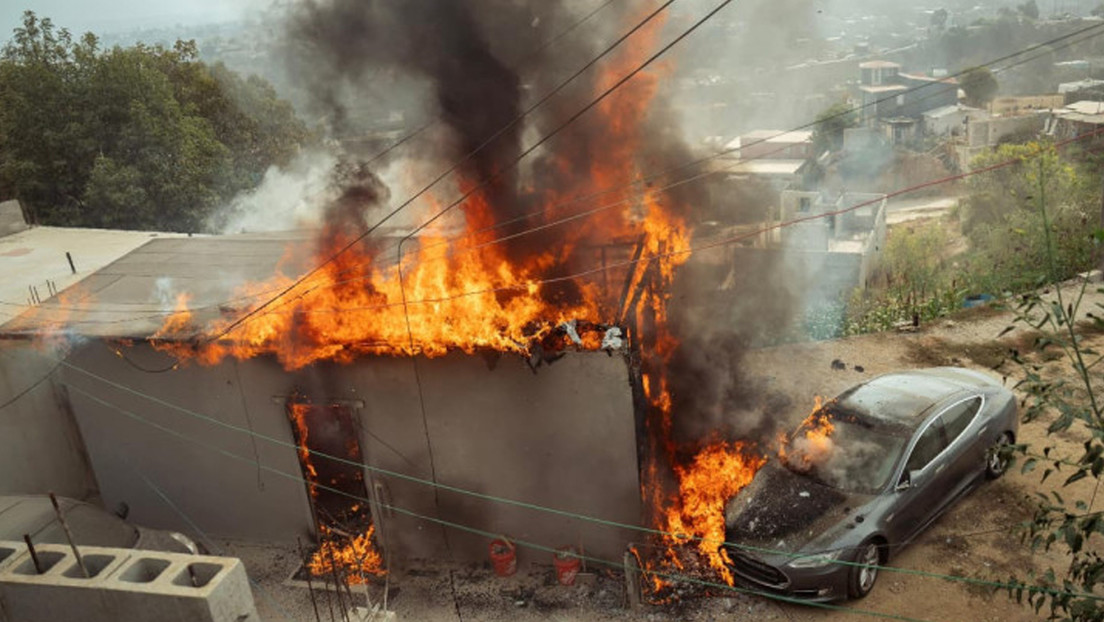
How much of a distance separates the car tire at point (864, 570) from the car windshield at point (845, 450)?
0.59 metres

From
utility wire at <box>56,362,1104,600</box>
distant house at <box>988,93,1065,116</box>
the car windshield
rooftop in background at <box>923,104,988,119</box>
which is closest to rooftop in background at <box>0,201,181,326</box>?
utility wire at <box>56,362,1104,600</box>

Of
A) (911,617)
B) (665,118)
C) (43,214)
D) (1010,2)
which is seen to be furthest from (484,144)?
(1010,2)

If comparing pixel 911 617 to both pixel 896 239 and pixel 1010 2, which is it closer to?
pixel 896 239

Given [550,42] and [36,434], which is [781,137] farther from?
[36,434]

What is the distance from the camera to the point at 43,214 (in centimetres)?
2316

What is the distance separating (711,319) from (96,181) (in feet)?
61.1

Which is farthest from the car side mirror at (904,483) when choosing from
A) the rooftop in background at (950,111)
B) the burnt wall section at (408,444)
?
the rooftop in background at (950,111)

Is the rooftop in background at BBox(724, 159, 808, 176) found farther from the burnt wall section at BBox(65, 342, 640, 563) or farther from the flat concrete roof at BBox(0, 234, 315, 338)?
the burnt wall section at BBox(65, 342, 640, 563)

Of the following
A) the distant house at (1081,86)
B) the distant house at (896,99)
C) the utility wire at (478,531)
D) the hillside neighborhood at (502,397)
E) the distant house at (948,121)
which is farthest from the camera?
the distant house at (896,99)

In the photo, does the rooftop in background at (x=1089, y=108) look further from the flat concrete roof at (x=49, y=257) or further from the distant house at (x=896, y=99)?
the flat concrete roof at (x=49, y=257)

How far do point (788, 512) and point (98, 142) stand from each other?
886 inches

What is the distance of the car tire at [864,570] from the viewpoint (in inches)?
307

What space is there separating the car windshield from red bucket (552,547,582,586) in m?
2.65

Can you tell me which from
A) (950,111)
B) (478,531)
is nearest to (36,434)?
(478,531)
